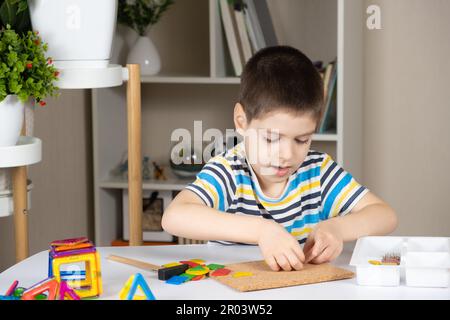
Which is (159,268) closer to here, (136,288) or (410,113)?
(136,288)

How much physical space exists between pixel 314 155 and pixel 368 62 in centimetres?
132

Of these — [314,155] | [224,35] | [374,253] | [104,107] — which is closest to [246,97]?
[314,155]

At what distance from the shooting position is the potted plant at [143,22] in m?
2.71

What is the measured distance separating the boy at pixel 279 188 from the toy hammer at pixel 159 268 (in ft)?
0.40

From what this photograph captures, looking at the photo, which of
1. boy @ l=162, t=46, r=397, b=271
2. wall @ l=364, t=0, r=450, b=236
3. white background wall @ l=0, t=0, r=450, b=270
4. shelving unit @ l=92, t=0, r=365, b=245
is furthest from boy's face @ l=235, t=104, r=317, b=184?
wall @ l=364, t=0, r=450, b=236

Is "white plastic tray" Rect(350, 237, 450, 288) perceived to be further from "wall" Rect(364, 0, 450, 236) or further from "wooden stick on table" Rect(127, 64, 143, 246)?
"wall" Rect(364, 0, 450, 236)

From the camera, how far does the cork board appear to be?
3.51 feet

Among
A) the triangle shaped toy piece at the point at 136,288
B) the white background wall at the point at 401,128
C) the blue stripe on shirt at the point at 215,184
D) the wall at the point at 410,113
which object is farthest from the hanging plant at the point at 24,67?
the wall at the point at 410,113

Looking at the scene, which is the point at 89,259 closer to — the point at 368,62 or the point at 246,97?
the point at 246,97

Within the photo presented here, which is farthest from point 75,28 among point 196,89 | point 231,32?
point 196,89

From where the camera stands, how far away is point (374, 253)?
1.21 metres

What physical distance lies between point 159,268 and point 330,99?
151cm

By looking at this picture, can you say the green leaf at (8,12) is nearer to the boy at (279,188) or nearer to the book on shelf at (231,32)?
the boy at (279,188)

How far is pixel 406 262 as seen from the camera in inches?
44.6
